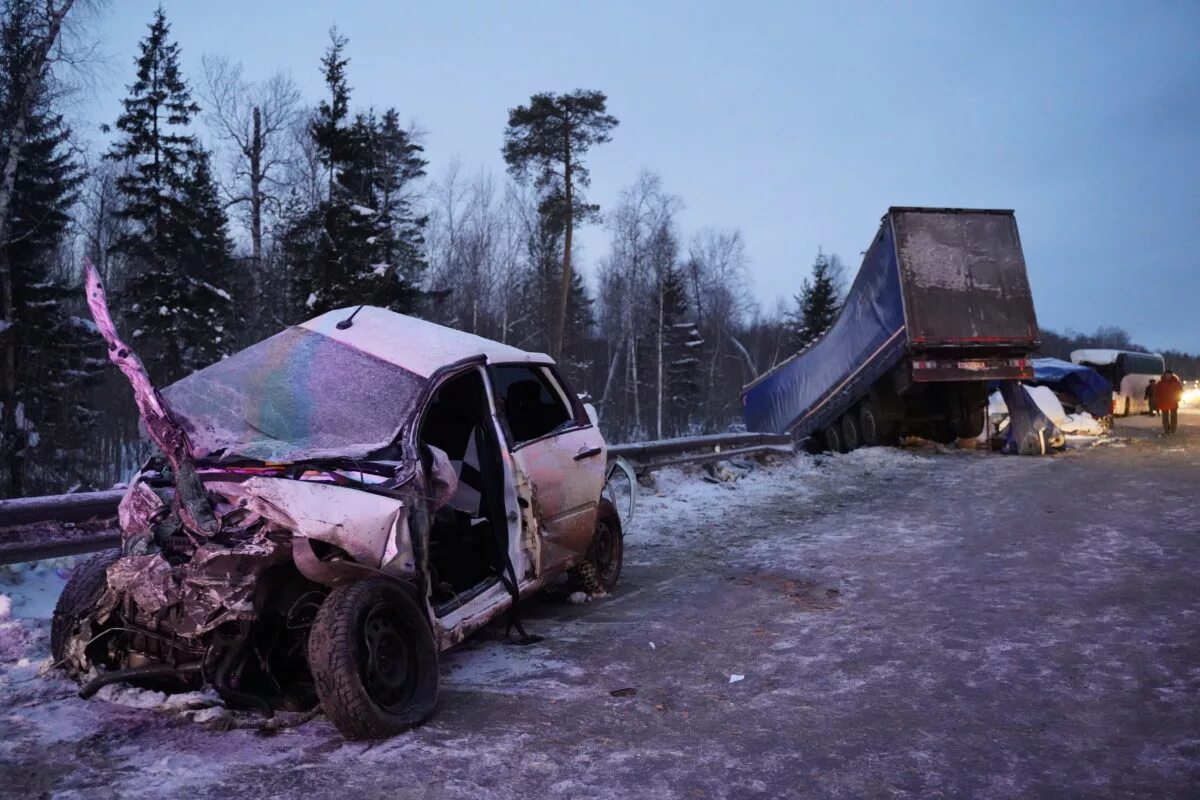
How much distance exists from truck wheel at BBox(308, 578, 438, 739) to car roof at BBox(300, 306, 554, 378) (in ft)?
4.51

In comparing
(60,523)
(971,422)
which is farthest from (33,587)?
(971,422)

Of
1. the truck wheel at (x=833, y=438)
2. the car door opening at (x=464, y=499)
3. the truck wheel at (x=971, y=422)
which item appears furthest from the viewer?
the truck wheel at (x=833, y=438)

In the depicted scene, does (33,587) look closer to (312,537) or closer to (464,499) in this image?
(464,499)

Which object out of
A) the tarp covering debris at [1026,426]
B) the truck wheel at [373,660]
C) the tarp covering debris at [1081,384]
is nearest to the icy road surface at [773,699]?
the truck wheel at [373,660]

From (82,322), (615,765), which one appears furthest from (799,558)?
(82,322)

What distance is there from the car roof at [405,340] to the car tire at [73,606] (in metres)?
1.72

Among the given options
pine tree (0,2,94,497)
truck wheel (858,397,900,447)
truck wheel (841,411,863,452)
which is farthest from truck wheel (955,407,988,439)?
pine tree (0,2,94,497)

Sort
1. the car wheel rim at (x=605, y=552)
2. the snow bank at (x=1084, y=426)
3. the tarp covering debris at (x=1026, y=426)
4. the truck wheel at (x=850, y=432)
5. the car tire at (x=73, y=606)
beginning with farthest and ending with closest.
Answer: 1. the snow bank at (x=1084, y=426)
2. the truck wheel at (x=850, y=432)
3. the tarp covering debris at (x=1026, y=426)
4. the car wheel rim at (x=605, y=552)
5. the car tire at (x=73, y=606)

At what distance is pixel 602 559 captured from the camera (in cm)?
643

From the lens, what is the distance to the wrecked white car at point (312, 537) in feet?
11.5

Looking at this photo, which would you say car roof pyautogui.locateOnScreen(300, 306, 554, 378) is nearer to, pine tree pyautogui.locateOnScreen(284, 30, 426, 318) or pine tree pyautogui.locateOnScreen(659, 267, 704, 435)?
pine tree pyautogui.locateOnScreen(284, 30, 426, 318)

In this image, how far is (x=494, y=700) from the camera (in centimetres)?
412

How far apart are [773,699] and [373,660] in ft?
6.20

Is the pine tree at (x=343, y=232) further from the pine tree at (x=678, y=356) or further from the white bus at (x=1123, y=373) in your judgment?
the white bus at (x=1123, y=373)
